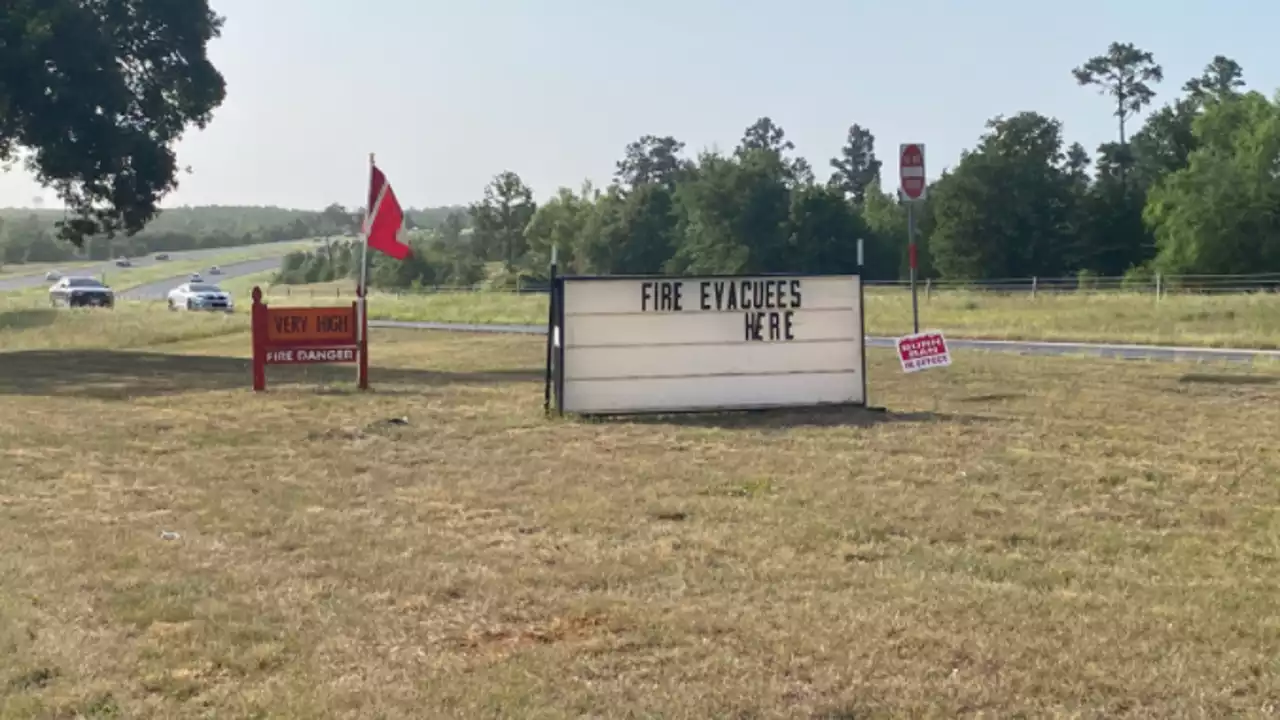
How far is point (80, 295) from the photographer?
2119 inches

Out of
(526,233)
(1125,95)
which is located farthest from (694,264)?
(1125,95)

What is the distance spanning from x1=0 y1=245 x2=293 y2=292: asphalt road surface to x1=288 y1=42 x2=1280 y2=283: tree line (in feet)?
121

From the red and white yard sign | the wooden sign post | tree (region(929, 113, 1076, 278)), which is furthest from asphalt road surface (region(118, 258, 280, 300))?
the red and white yard sign

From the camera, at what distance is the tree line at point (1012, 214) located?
211 ft

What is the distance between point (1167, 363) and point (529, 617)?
53.0 ft

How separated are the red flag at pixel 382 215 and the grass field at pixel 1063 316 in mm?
16566

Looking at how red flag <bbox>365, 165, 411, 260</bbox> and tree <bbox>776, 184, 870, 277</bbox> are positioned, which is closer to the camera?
red flag <bbox>365, 165, 411, 260</bbox>

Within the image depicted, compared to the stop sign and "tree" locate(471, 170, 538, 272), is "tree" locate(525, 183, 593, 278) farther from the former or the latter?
the stop sign

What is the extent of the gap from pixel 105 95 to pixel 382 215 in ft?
36.7

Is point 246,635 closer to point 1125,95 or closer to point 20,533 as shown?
point 20,533

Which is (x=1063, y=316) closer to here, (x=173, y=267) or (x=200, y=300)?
(x=200, y=300)

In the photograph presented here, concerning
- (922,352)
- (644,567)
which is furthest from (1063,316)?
(644,567)

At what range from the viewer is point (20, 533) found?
23.7ft

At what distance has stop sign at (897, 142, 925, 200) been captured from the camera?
1576cm
